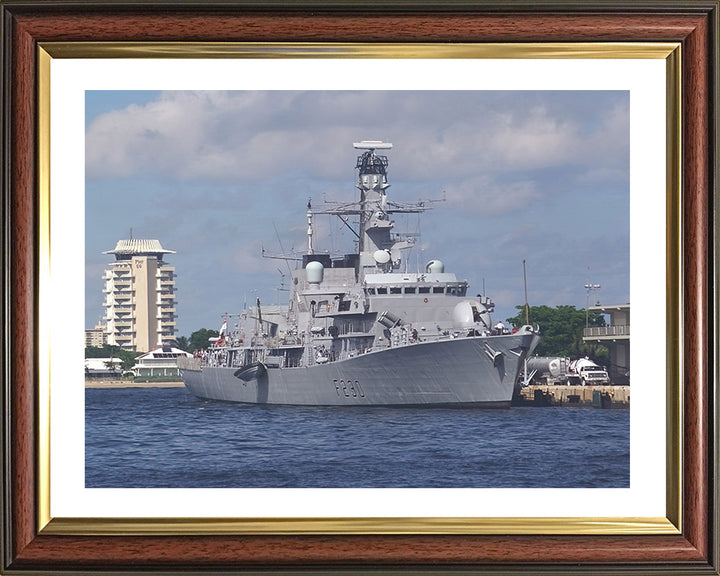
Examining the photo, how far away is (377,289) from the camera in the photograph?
1474cm

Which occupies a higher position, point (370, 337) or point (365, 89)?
point (365, 89)

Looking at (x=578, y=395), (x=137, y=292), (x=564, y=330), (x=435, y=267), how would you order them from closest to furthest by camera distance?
(x=435, y=267) < (x=137, y=292) < (x=578, y=395) < (x=564, y=330)

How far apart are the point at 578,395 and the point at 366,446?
7.07 m

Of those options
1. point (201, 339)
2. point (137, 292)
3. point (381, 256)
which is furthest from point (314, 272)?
point (201, 339)

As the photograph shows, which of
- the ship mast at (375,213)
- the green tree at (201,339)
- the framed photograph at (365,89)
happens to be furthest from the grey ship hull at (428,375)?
the framed photograph at (365,89)

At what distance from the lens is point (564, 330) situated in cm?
1952

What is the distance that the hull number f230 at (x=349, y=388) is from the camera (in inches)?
534

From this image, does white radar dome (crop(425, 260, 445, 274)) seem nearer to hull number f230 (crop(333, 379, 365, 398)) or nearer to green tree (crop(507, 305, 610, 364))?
hull number f230 (crop(333, 379, 365, 398))

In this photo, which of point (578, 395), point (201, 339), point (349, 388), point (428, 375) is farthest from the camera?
point (201, 339)

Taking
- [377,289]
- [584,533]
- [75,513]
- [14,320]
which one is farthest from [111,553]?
[377,289]

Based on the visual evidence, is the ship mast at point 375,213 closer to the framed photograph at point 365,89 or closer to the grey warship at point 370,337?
the grey warship at point 370,337

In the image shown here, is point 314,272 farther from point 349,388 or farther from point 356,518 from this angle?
point 356,518

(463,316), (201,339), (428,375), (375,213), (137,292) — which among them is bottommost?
(428,375)

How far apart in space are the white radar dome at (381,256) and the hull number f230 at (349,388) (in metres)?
3.00
